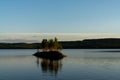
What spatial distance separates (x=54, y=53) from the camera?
165 metres

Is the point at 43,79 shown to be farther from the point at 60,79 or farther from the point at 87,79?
the point at 87,79

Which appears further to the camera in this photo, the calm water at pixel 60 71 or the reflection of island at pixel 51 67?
A: the reflection of island at pixel 51 67

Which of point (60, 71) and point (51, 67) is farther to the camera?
point (51, 67)

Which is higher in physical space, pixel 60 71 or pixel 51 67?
pixel 60 71

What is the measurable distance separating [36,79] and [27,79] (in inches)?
71.9

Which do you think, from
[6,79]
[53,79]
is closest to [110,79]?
[53,79]

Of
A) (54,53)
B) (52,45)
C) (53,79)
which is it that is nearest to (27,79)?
(53,79)

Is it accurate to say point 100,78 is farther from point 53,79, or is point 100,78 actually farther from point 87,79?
point 53,79

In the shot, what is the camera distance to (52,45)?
19188cm

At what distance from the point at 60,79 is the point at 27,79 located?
6.72 metres

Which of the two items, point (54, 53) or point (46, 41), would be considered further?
point (46, 41)

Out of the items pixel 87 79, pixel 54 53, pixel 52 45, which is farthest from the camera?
pixel 52 45

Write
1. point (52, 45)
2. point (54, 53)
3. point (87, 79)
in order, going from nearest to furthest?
point (87, 79), point (54, 53), point (52, 45)

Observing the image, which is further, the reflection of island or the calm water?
the reflection of island
